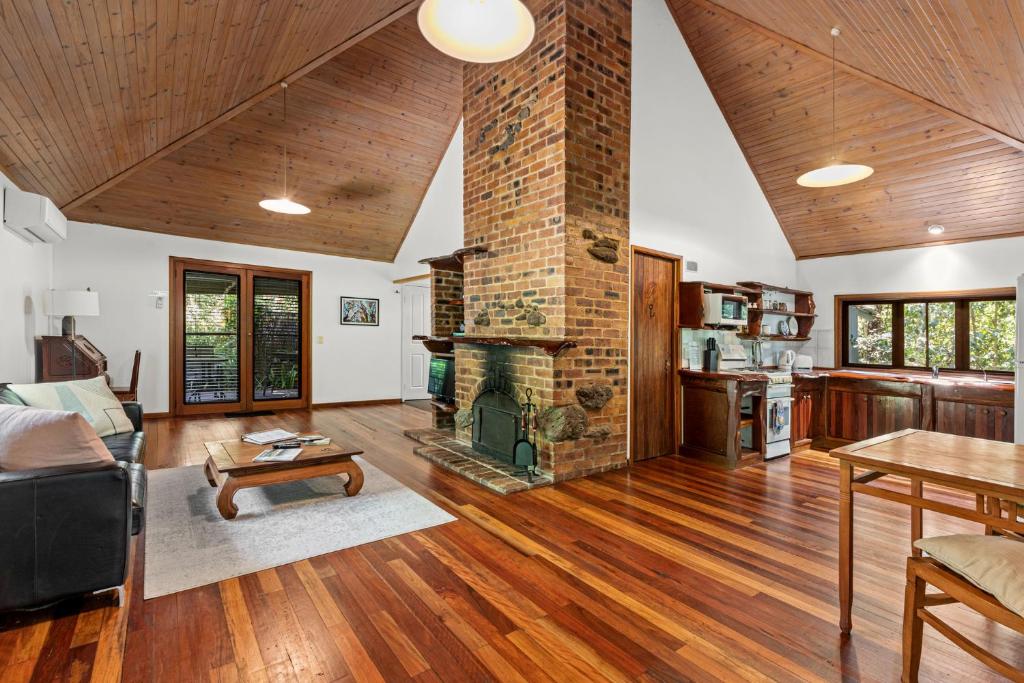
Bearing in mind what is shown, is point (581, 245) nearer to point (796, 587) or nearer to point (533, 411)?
point (533, 411)

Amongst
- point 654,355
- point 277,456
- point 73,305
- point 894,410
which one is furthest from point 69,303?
point 894,410

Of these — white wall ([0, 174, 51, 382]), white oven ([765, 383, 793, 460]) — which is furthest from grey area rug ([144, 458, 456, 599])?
white oven ([765, 383, 793, 460])

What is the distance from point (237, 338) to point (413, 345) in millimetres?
2789

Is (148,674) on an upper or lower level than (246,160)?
lower

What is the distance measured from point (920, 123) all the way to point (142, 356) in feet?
30.9

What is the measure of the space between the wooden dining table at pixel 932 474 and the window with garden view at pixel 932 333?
15.1 ft

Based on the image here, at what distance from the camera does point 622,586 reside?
7.36 feet

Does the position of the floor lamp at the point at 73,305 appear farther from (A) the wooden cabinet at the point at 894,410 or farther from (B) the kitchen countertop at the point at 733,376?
(A) the wooden cabinet at the point at 894,410

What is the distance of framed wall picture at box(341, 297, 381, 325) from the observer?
8.10 meters

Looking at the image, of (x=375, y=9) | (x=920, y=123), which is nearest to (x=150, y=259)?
(x=375, y=9)

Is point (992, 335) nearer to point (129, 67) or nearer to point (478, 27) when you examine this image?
point (478, 27)

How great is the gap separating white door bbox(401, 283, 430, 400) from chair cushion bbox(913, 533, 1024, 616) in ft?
25.0

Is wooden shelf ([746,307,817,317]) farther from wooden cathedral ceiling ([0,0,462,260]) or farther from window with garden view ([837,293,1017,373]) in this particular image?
wooden cathedral ceiling ([0,0,462,260])

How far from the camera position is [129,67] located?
322 centimetres
